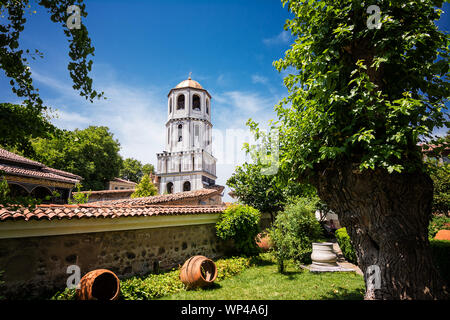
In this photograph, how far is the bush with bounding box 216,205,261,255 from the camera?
9297mm

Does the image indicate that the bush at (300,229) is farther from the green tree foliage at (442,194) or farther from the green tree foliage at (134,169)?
the green tree foliage at (134,169)

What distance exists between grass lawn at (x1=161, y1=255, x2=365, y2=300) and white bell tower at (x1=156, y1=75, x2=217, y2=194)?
Answer: 30.5m

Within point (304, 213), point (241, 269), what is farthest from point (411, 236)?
point (304, 213)

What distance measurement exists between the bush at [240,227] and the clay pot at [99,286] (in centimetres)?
480

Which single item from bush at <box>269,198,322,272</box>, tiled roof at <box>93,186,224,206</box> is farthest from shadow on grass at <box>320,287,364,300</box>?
tiled roof at <box>93,186,224,206</box>

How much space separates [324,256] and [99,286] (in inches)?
300

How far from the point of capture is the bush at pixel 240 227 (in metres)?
9.30

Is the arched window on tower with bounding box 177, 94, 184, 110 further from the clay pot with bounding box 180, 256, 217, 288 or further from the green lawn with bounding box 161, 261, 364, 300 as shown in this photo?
the clay pot with bounding box 180, 256, 217, 288

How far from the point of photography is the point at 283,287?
6262mm

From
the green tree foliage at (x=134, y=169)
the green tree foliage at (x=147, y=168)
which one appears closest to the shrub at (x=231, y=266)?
the green tree foliage at (x=134, y=169)

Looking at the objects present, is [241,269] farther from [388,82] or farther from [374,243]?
[388,82]

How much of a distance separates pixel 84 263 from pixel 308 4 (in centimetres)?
791
